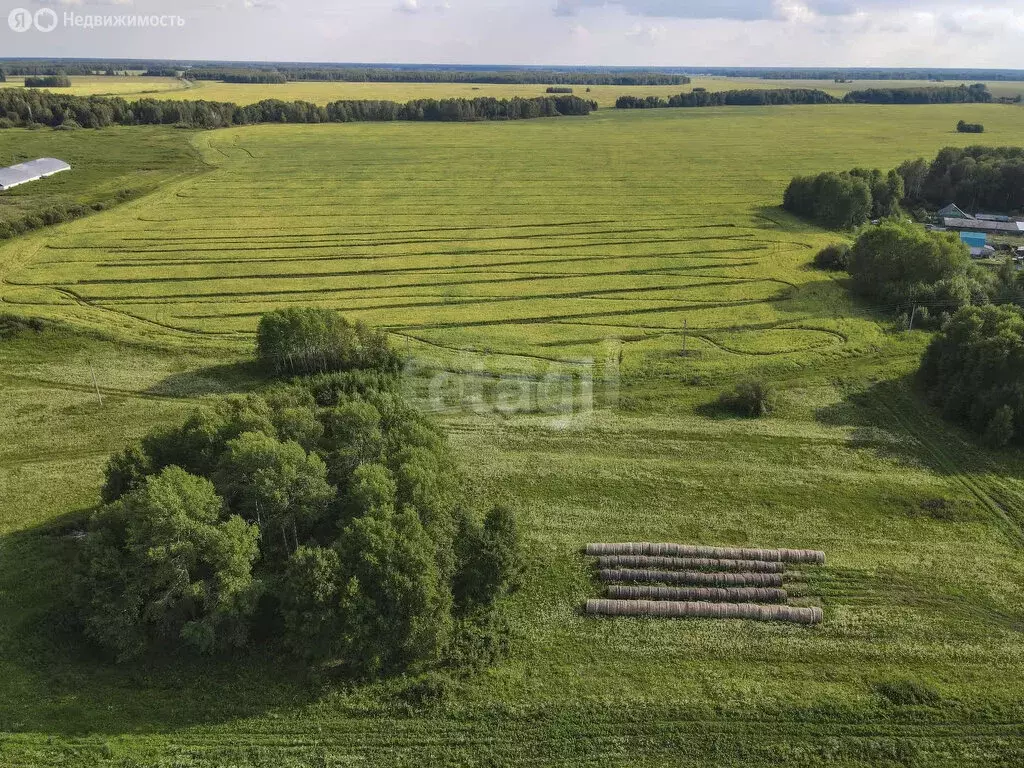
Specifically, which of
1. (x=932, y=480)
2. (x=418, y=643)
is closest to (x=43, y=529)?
(x=418, y=643)

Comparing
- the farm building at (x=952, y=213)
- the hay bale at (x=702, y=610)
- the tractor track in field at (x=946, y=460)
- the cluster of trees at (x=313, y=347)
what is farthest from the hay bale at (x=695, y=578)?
the farm building at (x=952, y=213)

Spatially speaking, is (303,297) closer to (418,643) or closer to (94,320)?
(94,320)

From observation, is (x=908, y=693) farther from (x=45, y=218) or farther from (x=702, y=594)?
(x=45, y=218)

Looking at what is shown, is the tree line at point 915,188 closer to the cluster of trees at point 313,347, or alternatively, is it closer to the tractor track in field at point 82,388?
the cluster of trees at point 313,347

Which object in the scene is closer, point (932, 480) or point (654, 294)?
point (932, 480)

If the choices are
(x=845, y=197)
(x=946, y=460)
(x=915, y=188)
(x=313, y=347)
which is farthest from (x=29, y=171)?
(x=915, y=188)

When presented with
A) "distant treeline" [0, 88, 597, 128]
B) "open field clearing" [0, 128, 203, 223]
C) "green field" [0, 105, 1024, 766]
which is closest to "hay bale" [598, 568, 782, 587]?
"green field" [0, 105, 1024, 766]
